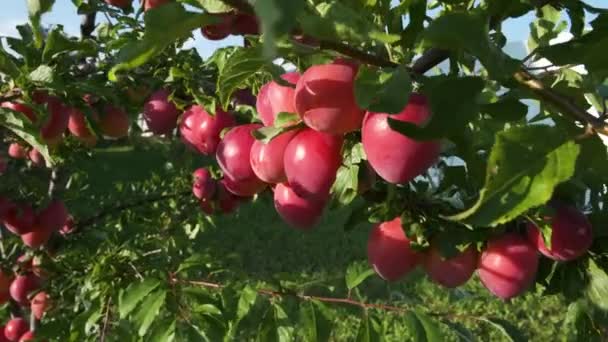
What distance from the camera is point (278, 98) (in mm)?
613

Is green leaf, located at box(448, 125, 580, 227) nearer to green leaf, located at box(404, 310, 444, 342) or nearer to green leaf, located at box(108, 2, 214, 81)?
green leaf, located at box(108, 2, 214, 81)

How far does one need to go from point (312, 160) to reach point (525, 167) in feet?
0.70

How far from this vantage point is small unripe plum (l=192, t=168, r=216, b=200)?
57.7 inches

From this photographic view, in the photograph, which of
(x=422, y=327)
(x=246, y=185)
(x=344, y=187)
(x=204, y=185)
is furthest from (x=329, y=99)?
(x=204, y=185)

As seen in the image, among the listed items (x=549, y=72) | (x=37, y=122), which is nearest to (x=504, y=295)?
(x=549, y=72)

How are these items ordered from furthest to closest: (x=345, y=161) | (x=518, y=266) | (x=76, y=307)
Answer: (x=76, y=307) < (x=518, y=266) < (x=345, y=161)

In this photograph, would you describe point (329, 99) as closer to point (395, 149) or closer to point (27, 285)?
point (395, 149)

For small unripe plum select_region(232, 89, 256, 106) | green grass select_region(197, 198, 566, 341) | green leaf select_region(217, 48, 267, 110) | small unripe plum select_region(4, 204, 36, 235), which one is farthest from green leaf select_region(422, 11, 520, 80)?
green grass select_region(197, 198, 566, 341)

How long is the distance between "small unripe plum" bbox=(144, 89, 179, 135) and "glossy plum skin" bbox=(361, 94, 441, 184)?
75cm

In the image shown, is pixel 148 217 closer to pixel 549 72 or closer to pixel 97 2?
pixel 97 2

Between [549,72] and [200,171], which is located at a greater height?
[549,72]

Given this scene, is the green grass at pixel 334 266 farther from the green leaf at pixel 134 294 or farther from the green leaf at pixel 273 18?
the green leaf at pixel 273 18

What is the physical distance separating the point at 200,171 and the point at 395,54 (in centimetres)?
101

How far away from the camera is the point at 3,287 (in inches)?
69.4
